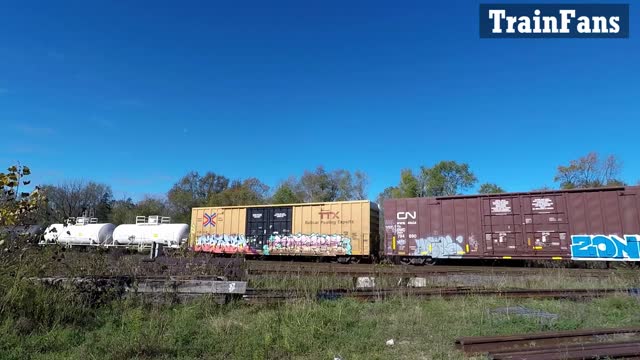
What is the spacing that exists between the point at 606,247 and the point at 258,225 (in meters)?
18.4

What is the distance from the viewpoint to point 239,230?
2659 cm

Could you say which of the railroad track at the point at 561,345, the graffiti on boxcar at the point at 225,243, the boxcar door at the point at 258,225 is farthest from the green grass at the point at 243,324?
the graffiti on boxcar at the point at 225,243

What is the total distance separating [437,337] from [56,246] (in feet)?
22.1

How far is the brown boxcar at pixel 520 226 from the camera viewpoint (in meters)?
16.2

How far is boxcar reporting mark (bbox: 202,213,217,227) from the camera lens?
2791cm

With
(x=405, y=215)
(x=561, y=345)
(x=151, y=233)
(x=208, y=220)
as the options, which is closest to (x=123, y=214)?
(x=151, y=233)

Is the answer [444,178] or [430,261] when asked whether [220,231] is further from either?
[444,178]

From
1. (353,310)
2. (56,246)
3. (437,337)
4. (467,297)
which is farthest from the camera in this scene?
(467,297)

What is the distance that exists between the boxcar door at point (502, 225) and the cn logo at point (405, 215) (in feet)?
10.9

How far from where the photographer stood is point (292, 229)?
24.7m

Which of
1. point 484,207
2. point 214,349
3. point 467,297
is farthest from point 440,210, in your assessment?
point 214,349

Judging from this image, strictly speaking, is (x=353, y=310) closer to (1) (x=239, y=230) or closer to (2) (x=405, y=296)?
(2) (x=405, y=296)

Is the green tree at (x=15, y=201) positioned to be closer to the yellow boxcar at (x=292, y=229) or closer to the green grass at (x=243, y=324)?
the green grass at (x=243, y=324)

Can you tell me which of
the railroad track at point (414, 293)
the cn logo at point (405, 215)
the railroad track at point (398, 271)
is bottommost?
the railroad track at point (414, 293)
